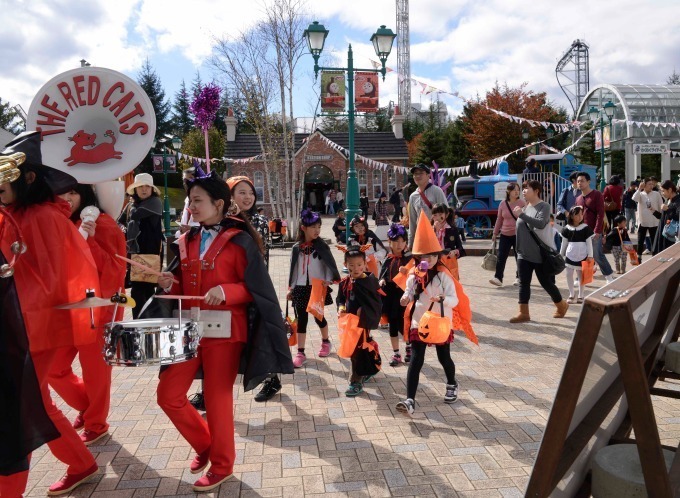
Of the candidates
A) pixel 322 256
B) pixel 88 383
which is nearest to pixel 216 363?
pixel 88 383

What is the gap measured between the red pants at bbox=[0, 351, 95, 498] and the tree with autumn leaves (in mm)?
35052

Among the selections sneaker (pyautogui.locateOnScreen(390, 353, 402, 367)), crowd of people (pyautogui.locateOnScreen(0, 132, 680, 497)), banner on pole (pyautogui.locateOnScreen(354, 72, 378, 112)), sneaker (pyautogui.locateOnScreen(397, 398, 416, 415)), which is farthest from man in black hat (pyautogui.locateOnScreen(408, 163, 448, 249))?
banner on pole (pyautogui.locateOnScreen(354, 72, 378, 112))

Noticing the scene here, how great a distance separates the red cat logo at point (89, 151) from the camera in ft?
11.5

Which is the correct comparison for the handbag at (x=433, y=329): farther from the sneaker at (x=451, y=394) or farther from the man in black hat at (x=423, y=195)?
the man in black hat at (x=423, y=195)

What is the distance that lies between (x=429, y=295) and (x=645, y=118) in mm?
30437

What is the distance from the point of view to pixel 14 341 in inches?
103

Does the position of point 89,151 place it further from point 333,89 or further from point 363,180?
point 363,180

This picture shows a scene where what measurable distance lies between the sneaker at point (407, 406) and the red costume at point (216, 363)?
1485mm

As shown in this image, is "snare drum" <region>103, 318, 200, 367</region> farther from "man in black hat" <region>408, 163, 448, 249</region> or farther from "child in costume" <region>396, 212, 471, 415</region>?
"man in black hat" <region>408, 163, 448, 249</region>

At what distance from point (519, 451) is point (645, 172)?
38992 millimetres

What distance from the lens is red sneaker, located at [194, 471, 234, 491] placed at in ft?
10.6

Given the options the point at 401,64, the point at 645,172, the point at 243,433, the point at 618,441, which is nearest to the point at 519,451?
the point at 618,441

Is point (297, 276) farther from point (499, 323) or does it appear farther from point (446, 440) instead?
point (499, 323)

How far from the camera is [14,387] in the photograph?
261cm
